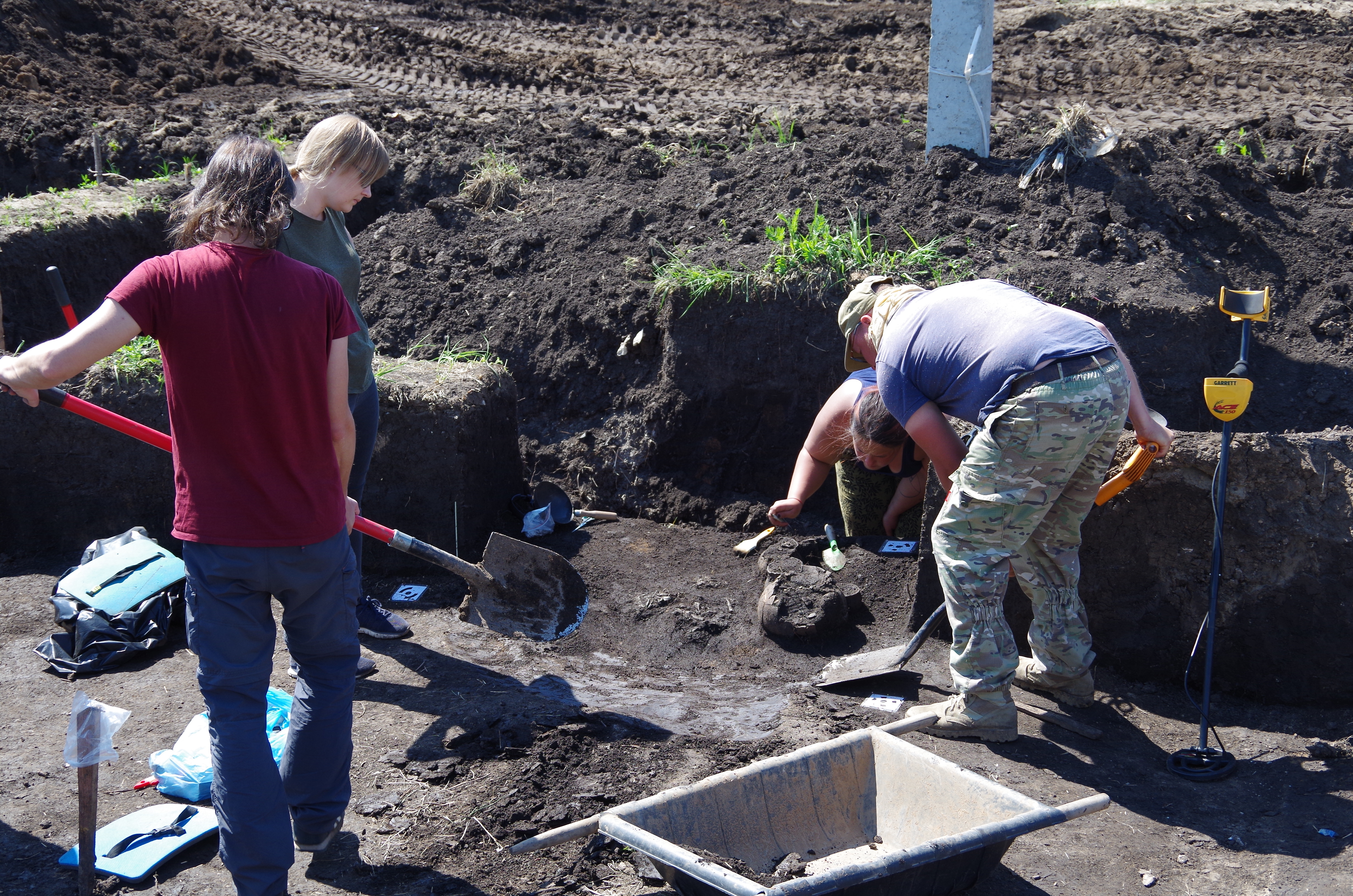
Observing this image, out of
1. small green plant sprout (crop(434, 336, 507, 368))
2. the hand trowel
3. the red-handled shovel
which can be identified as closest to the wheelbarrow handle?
the red-handled shovel

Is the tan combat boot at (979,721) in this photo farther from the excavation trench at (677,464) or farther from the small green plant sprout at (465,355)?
the small green plant sprout at (465,355)

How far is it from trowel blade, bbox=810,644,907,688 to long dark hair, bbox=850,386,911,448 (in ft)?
2.59

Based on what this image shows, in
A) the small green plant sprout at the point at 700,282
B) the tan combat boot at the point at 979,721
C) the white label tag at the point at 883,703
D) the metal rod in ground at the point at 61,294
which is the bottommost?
the white label tag at the point at 883,703

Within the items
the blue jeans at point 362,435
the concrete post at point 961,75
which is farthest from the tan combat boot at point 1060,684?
the concrete post at point 961,75

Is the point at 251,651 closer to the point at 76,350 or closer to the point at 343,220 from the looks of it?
the point at 76,350

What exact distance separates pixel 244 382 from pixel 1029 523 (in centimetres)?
218

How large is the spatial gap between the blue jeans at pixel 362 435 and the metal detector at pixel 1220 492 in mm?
2750

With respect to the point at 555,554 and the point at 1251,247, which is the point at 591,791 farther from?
the point at 1251,247

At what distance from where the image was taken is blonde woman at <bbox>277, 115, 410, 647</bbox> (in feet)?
10.1

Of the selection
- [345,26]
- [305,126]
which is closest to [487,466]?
[305,126]

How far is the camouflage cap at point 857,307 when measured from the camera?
3385mm

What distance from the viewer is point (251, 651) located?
2301 mm

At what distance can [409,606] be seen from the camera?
4.29 metres

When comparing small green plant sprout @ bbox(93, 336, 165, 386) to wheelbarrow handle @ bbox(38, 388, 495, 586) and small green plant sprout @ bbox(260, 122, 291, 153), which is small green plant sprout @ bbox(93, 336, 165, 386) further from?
small green plant sprout @ bbox(260, 122, 291, 153)
